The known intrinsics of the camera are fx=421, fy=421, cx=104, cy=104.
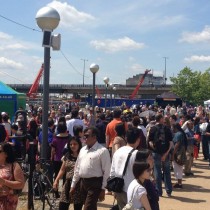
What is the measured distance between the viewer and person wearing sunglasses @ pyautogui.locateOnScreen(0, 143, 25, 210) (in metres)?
4.91

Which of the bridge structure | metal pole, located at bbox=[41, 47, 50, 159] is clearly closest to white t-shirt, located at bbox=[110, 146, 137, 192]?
metal pole, located at bbox=[41, 47, 50, 159]

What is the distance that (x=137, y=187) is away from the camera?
4.45m

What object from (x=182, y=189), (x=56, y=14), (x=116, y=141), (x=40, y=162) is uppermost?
(x=56, y=14)

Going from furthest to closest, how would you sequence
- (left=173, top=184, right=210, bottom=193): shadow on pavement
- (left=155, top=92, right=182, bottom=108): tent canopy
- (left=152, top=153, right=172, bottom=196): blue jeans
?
(left=155, top=92, right=182, bottom=108): tent canopy
(left=173, top=184, right=210, bottom=193): shadow on pavement
(left=152, top=153, right=172, bottom=196): blue jeans

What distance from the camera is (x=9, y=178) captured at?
4.96m

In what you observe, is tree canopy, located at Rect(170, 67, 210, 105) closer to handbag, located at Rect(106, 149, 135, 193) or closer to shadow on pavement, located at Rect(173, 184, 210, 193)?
shadow on pavement, located at Rect(173, 184, 210, 193)

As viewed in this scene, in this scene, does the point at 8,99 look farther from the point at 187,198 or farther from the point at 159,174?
the point at 187,198

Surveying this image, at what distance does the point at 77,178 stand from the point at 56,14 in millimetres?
3663

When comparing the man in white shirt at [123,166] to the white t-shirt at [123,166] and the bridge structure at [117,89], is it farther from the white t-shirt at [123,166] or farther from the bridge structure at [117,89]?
the bridge structure at [117,89]

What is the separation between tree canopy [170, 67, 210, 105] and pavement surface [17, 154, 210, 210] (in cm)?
6352

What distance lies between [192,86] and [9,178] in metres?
73.5

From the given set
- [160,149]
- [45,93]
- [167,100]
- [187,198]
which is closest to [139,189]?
[45,93]

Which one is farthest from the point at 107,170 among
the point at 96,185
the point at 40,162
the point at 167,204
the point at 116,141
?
the point at 167,204

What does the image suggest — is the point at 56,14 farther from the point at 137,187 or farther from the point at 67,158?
the point at 137,187
